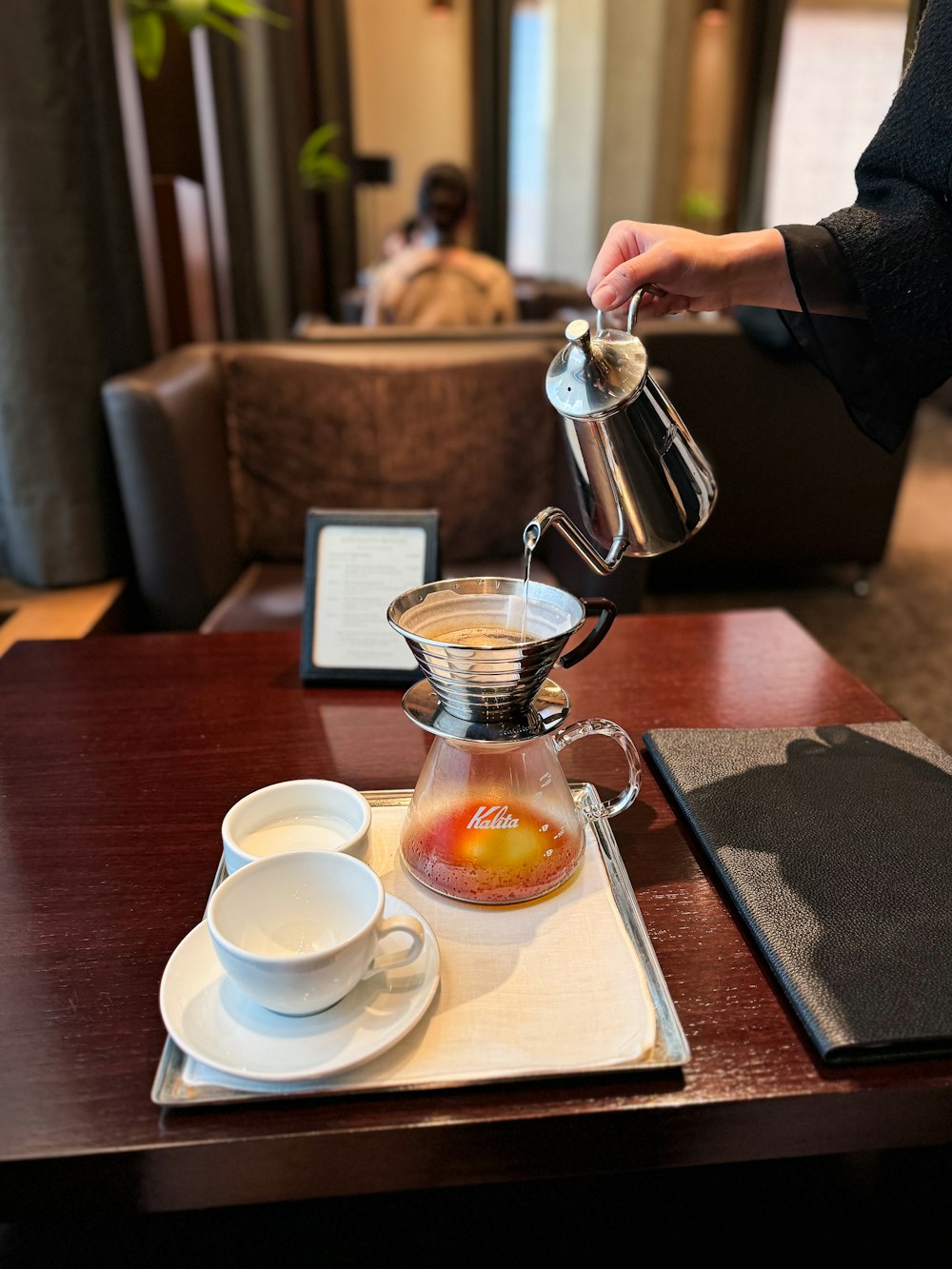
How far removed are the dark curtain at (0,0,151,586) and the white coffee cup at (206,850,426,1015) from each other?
116 centimetres

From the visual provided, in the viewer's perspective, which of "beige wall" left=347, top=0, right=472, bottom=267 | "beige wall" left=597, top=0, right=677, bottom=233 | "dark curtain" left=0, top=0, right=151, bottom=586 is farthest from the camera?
"beige wall" left=347, top=0, right=472, bottom=267

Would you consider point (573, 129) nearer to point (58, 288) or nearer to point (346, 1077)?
point (58, 288)

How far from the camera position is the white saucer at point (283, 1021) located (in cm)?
47

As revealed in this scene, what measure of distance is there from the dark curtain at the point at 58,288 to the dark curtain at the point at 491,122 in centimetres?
578

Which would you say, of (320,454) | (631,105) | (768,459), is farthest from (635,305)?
(631,105)

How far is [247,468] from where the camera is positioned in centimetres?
185

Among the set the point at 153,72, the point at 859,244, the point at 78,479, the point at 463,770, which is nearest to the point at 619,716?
the point at 463,770

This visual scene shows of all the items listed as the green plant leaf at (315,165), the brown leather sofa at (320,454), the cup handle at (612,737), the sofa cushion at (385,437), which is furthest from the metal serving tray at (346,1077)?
the green plant leaf at (315,165)

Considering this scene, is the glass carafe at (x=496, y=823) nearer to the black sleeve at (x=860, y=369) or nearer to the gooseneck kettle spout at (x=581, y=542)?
the gooseneck kettle spout at (x=581, y=542)

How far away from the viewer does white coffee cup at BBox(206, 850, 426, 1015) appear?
476 millimetres

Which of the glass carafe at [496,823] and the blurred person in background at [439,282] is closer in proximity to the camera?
the glass carafe at [496,823]

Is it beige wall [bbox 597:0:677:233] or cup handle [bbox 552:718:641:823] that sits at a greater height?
beige wall [bbox 597:0:677:233]

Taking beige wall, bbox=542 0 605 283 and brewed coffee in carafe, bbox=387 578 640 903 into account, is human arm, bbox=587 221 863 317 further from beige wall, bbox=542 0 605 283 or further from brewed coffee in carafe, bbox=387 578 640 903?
beige wall, bbox=542 0 605 283

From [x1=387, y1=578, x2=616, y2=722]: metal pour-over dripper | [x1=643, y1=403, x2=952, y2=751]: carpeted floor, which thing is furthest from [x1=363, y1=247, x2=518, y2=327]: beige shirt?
[x1=387, y1=578, x2=616, y2=722]: metal pour-over dripper
